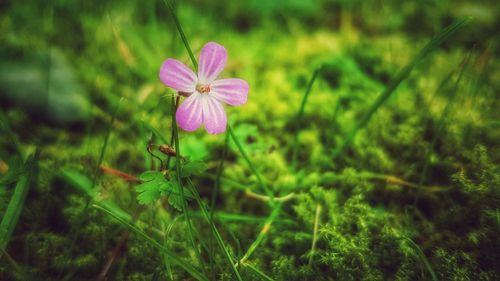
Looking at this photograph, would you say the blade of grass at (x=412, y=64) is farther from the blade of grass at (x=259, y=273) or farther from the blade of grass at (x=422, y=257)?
the blade of grass at (x=259, y=273)

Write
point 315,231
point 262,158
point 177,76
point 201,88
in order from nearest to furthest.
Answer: point 177,76 → point 201,88 → point 315,231 → point 262,158

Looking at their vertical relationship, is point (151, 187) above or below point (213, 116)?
below

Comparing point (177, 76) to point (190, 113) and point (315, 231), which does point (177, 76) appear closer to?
point (190, 113)

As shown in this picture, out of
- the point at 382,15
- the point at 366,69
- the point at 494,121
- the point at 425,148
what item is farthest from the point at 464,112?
the point at 382,15

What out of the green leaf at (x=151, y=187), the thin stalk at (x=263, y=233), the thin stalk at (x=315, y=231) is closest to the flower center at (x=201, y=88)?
the green leaf at (x=151, y=187)

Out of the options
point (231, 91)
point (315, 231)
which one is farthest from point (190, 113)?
point (315, 231)

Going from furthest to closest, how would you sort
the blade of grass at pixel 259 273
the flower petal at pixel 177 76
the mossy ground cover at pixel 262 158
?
the mossy ground cover at pixel 262 158 → the blade of grass at pixel 259 273 → the flower petal at pixel 177 76

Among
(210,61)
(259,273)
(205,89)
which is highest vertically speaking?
(210,61)
